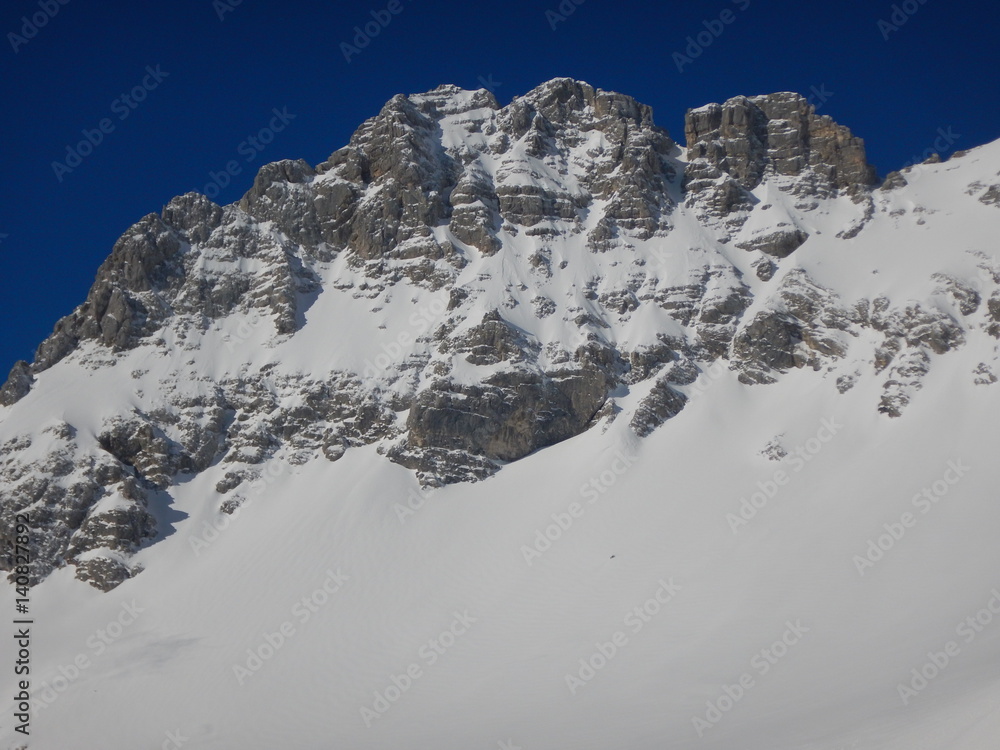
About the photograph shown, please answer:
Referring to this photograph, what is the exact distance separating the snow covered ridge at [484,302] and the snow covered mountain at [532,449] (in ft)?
1.42

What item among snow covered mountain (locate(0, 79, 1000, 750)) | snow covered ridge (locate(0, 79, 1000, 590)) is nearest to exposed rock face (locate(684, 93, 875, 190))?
snow covered ridge (locate(0, 79, 1000, 590))

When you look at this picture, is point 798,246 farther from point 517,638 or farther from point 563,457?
point 517,638

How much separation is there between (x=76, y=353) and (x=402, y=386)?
41.4 meters

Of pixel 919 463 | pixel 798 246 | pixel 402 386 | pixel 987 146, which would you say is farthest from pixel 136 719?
pixel 987 146

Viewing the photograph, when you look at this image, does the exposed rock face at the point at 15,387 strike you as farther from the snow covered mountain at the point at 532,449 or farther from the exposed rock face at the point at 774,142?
the exposed rock face at the point at 774,142

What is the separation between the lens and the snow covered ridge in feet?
262

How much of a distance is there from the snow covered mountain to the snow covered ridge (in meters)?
0.43

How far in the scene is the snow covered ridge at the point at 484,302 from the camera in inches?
3147

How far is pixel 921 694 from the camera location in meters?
36.4

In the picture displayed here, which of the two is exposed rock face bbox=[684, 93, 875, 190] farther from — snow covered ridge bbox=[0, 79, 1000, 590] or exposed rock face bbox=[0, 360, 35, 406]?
exposed rock face bbox=[0, 360, 35, 406]

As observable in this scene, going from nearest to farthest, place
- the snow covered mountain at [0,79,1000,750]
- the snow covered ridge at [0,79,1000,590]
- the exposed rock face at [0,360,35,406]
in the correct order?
the snow covered mountain at [0,79,1000,750] → the snow covered ridge at [0,79,1000,590] → the exposed rock face at [0,360,35,406]

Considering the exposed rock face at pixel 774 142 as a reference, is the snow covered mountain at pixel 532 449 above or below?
below

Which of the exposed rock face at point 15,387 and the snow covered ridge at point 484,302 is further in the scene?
the exposed rock face at point 15,387

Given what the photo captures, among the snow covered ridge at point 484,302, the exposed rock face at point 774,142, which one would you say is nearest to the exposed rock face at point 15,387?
the snow covered ridge at point 484,302
